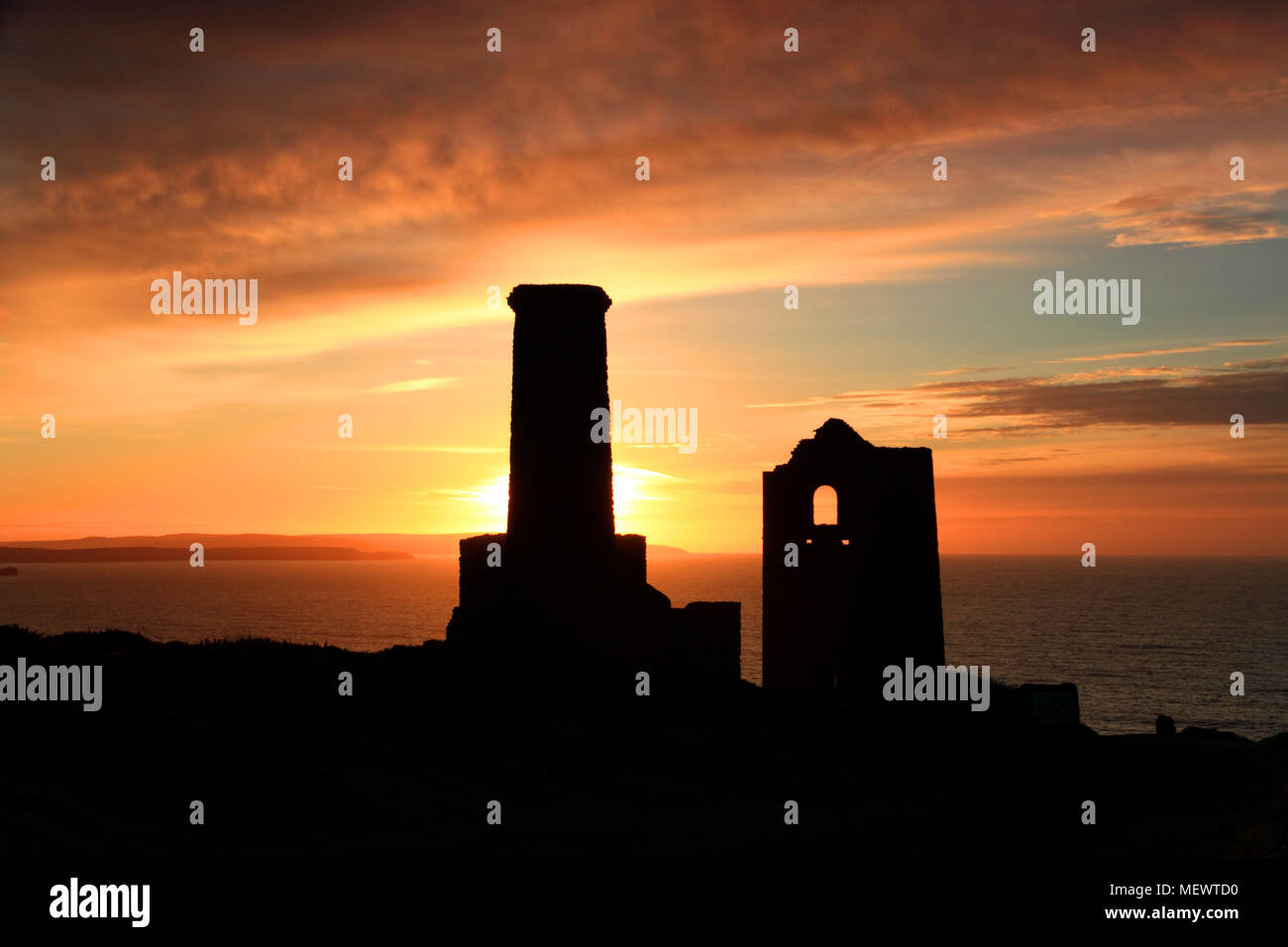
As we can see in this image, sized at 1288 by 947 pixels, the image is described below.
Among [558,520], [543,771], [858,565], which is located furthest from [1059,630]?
[543,771]

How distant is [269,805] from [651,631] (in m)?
13.6

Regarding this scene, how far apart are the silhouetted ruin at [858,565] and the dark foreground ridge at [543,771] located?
3.82 meters

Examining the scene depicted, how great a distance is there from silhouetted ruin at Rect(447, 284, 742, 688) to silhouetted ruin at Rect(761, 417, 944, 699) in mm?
8535

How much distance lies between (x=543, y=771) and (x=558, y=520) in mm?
8366

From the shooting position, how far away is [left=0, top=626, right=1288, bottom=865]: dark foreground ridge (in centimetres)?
1482

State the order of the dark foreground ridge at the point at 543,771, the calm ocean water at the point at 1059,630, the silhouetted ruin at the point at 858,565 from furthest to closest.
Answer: the calm ocean water at the point at 1059,630 → the silhouetted ruin at the point at 858,565 → the dark foreground ridge at the point at 543,771

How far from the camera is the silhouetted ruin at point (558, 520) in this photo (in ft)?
87.4

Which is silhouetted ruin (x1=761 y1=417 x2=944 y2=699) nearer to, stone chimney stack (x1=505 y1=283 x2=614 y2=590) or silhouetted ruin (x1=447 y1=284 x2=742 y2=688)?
silhouetted ruin (x1=447 y1=284 x2=742 y2=688)

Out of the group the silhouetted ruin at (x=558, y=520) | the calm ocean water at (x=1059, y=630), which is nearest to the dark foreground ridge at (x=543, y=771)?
the silhouetted ruin at (x=558, y=520)

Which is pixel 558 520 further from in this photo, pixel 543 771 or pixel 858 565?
pixel 858 565

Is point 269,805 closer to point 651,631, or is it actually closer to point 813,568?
point 651,631

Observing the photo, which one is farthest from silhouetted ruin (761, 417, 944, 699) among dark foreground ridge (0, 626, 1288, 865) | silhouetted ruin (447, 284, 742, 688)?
silhouetted ruin (447, 284, 742, 688)

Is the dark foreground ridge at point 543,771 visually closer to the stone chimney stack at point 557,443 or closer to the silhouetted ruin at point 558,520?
the silhouetted ruin at point 558,520
